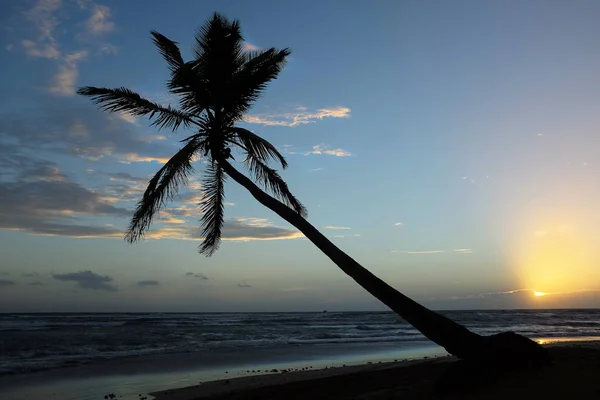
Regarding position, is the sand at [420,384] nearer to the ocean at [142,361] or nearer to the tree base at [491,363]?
the tree base at [491,363]

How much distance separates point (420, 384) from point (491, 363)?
6.10ft

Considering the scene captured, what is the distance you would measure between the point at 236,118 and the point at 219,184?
1.54 metres

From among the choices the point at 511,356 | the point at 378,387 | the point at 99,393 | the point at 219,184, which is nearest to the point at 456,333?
the point at 511,356

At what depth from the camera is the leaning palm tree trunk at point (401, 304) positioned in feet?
26.0

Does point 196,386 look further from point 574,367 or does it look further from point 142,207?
point 574,367

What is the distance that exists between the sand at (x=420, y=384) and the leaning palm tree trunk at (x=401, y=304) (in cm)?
40

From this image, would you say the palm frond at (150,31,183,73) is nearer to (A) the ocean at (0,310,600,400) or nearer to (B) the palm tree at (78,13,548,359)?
(B) the palm tree at (78,13,548,359)

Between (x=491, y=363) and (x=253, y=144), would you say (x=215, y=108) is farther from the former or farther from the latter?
(x=491, y=363)

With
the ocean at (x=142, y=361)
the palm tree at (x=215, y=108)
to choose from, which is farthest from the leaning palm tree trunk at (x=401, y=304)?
the ocean at (x=142, y=361)

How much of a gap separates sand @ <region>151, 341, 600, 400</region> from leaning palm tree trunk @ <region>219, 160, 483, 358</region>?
40 cm

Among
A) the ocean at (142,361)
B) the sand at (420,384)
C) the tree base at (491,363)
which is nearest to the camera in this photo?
the sand at (420,384)

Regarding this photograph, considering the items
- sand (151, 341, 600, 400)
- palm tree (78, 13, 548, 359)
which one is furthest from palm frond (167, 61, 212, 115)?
sand (151, 341, 600, 400)

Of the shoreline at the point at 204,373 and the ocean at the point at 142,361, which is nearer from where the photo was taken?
the shoreline at the point at 204,373

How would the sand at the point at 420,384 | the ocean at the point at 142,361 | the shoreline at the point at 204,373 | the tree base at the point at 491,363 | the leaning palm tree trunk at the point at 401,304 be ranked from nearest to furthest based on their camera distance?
1. the sand at the point at 420,384
2. the tree base at the point at 491,363
3. the leaning palm tree trunk at the point at 401,304
4. the shoreline at the point at 204,373
5. the ocean at the point at 142,361
